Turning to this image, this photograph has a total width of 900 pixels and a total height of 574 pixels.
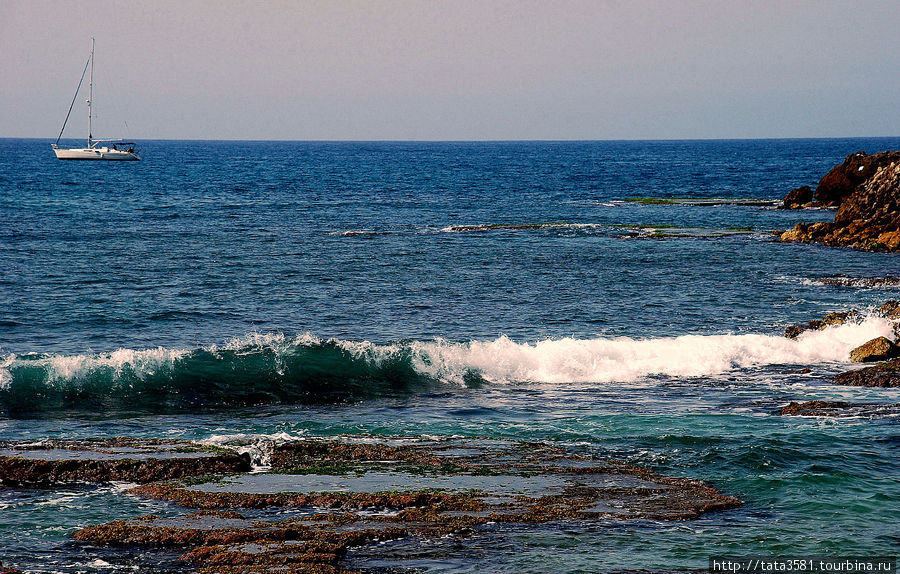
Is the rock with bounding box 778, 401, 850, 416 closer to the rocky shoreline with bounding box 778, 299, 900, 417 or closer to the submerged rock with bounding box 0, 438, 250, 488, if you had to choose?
the rocky shoreline with bounding box 778, 299, 900, 417

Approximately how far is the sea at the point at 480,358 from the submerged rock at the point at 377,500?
45cm

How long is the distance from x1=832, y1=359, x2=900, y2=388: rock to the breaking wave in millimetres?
2565


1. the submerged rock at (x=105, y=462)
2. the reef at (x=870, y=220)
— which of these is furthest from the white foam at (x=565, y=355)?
the reef at (x=870, y=220)

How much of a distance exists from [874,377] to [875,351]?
2.76 meters

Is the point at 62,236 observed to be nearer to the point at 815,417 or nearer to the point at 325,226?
the point at 325,226

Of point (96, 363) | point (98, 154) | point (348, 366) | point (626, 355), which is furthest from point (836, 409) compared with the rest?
point (98, 154)

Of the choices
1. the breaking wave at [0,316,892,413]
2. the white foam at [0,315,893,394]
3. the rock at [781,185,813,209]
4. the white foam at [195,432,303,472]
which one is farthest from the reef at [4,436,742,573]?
the rock at [781,185,813,209]

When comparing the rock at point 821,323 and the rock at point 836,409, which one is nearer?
the rock at point 836,409

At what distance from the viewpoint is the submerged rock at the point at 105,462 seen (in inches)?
543

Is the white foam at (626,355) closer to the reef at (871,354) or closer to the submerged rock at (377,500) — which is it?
the reef at (871,354)

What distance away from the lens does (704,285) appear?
36.5 meters

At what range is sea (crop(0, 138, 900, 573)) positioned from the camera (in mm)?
12078

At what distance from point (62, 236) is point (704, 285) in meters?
34.8

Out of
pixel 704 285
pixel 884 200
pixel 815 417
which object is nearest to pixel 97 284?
pixel 704 285
